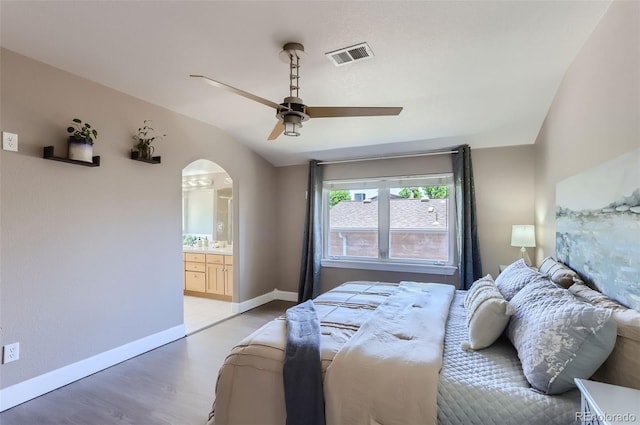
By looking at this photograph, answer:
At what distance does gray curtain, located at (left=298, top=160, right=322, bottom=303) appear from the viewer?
5.00 metres

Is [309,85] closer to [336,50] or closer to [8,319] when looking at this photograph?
[336,50]

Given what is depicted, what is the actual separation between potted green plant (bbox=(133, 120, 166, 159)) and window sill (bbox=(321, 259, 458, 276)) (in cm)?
298

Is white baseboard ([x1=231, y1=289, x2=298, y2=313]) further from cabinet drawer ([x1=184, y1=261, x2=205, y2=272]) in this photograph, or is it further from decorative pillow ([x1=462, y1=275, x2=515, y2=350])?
decorative pillow ([x1=462, y1=275, x2=515, y2=350])

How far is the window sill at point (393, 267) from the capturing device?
437cm

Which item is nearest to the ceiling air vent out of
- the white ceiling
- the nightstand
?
the white ceiling

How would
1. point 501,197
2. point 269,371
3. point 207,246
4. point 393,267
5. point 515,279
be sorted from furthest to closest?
point 207,246 → point 393,267 → point 501,197 → point 515,279 → point 269,371

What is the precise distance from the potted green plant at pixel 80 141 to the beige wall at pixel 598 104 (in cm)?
366

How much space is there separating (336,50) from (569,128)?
198cm

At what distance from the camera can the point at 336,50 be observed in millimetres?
2352

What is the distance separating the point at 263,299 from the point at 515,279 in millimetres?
3809

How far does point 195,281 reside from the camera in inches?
216

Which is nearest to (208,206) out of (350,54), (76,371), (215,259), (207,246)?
(207,246)

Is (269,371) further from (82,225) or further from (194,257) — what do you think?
(194,257)

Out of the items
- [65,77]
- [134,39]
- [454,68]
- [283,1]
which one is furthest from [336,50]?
[65,77]
